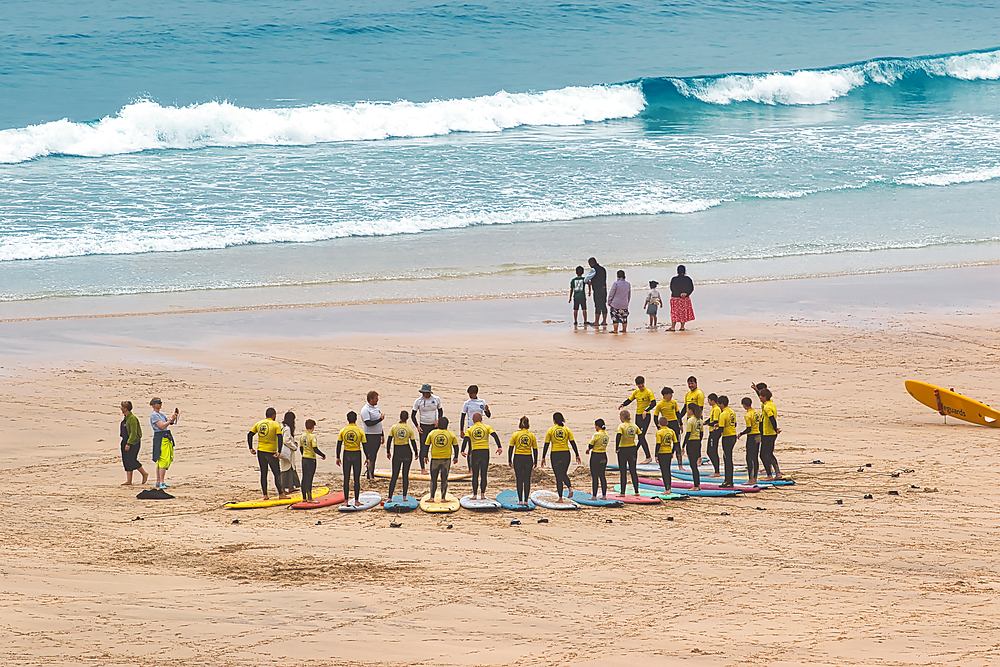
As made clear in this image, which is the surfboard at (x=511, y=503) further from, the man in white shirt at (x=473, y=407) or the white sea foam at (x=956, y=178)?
the white sea foam at (x=956, y=178)

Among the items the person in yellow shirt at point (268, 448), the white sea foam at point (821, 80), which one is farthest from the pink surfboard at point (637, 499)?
the white sea foam at point (821, 80)

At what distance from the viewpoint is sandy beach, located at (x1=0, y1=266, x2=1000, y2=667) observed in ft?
25.3

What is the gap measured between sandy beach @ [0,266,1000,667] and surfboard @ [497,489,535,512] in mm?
247

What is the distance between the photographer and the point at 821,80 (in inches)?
1587

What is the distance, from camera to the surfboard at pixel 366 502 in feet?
35.6

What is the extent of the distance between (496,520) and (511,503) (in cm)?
48

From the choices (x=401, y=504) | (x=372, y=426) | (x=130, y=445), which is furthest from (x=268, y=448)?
(x=130, y=445)

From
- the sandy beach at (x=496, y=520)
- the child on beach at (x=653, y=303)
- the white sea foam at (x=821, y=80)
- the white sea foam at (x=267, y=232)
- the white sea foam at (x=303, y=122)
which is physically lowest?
the sandy beach at (x=496, y=520)

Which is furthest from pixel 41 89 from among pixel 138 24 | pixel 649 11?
pixel 649 11

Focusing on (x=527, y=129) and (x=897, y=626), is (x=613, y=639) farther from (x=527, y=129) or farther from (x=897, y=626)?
(x=527, y=129)

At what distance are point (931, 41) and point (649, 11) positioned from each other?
44.2 feet

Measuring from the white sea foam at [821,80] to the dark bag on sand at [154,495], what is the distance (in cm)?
3133

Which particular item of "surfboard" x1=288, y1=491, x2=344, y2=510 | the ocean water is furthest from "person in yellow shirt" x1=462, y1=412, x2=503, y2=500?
the ocean water

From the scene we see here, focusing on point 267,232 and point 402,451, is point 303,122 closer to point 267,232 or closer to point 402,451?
point 267,232
